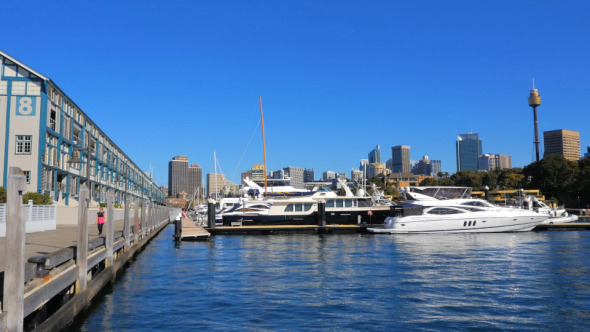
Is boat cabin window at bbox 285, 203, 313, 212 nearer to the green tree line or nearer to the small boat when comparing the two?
the small boat

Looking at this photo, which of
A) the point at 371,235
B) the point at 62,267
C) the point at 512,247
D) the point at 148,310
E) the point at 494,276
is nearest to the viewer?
the point at 62,267

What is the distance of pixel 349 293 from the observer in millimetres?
17062

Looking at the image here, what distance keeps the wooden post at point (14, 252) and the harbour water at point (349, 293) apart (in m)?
4.78

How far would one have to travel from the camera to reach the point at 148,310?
47.9ft

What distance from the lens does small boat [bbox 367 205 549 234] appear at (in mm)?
47062

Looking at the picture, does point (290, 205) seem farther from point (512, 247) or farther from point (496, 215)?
point (512, 247)

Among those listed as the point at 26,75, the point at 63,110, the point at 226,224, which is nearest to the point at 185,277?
the point at 226,224

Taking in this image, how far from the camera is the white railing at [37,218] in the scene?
79.8ft

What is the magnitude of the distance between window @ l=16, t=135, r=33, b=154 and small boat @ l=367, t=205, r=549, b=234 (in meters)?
36.3

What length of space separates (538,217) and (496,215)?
5.02 m

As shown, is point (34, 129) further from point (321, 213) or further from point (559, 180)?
point (559, 180)

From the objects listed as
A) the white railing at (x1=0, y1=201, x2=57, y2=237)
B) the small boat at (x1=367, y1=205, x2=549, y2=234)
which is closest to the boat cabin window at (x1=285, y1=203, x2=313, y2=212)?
the small boat at (x1=367, y1=205, x2=549, y2=234)

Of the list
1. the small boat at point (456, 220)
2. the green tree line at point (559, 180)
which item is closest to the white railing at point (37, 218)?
the small boat at point (456, 220)

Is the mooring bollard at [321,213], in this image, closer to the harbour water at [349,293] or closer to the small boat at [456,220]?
the small boat at [456,220]
